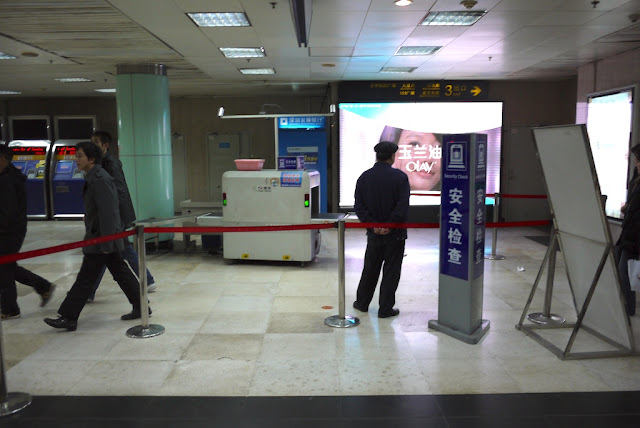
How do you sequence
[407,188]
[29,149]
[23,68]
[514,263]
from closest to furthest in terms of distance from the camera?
[407,188] → [514,263] → [23,68] → [29,149]

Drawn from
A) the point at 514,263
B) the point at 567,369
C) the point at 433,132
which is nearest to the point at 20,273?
the point at 567,369

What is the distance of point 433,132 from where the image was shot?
10.4 meters

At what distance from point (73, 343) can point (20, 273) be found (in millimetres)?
1216

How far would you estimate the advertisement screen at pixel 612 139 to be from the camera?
7.30 m

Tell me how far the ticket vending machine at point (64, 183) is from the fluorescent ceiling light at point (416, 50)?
324 inches

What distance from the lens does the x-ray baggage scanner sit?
21.5 ft

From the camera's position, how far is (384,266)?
4.62 metres

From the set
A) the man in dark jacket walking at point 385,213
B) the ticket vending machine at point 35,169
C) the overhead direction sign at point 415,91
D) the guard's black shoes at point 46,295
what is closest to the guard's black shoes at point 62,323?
the guard's black shoes at point 46,295

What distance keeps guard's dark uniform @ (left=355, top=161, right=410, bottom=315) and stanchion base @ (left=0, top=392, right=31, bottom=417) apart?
9.41ft

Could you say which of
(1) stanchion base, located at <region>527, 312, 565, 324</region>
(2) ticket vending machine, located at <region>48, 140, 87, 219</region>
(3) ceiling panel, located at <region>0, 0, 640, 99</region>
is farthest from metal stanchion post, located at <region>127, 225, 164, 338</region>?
(2) ticket vending machine, located at <region>48, 140, 87, 219</region>

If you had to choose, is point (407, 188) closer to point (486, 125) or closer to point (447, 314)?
point (447, 314)

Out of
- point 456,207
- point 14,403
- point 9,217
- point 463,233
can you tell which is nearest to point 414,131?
point 456,207

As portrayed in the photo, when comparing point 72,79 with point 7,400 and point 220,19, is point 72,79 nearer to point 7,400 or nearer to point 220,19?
point 220,19

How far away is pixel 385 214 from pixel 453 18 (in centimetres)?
265
